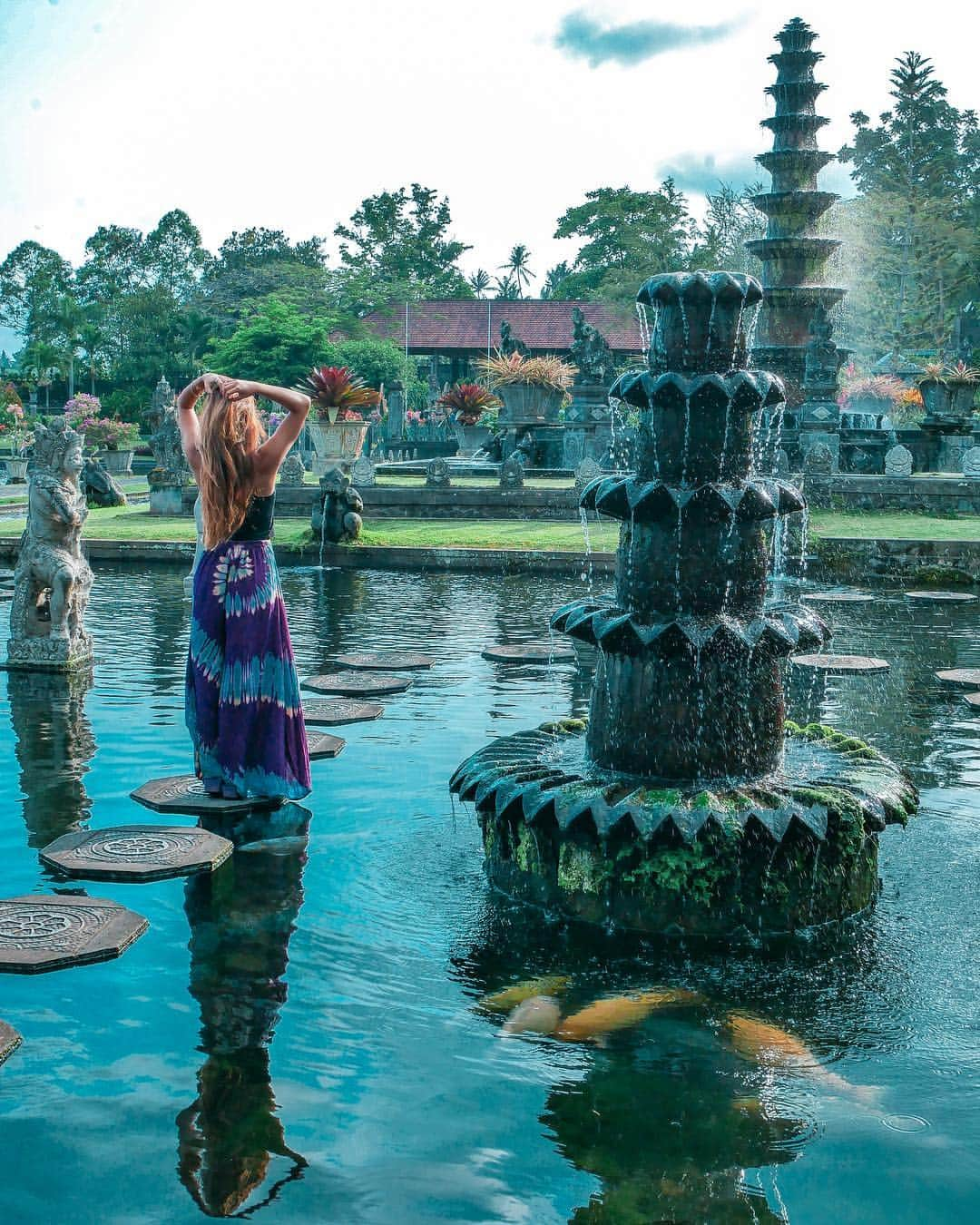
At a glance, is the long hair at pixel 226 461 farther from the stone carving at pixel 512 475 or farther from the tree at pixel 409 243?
the tree at pixel 409 243

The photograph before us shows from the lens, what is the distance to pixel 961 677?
9.69m

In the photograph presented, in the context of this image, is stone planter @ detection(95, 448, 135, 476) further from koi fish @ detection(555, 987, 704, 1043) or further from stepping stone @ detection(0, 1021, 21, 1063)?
koi fish @ detection(555, 987, 704, 1043)

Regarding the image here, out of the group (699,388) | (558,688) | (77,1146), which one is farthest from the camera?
(558,688)

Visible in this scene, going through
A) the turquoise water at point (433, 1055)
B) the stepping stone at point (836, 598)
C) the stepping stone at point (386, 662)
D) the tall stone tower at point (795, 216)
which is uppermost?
the tall stone tower at point (795, 216)

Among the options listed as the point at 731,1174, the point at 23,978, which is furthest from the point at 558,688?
the point at 731,1174

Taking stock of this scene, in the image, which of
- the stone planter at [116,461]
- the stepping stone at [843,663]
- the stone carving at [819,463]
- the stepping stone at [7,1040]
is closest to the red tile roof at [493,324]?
the stone planter at [116,461]

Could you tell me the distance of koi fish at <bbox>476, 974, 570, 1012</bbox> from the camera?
14.0 feet

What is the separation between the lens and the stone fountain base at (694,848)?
4797mm

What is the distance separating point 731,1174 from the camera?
10.9ft

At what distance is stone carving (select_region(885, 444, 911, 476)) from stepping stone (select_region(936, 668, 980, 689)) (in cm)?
1510

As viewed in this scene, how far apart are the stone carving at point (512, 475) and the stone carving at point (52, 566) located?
1392 cm

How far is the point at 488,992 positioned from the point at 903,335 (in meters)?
55.6

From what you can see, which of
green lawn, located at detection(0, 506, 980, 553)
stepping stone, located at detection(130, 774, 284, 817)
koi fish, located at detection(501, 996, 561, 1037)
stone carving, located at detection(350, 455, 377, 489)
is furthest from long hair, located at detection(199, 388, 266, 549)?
stone carving, located at detection(350, 455, 377, 489)

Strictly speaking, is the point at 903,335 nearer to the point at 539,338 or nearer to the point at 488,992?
the point at 539,338
